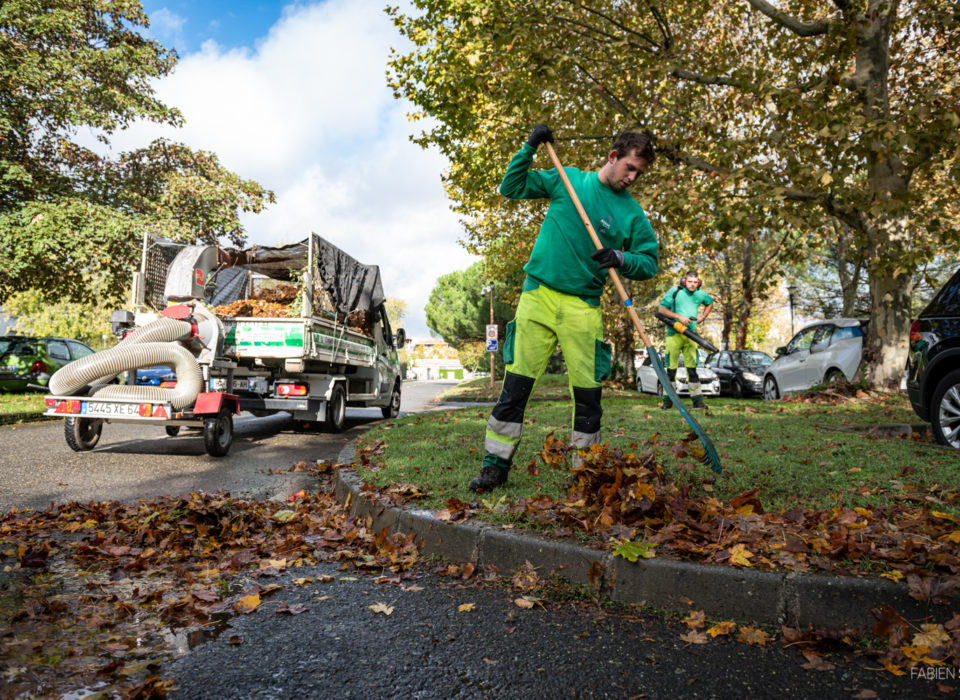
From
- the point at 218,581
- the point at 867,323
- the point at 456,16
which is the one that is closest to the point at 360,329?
the point at 456,16

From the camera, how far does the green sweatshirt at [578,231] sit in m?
3.93

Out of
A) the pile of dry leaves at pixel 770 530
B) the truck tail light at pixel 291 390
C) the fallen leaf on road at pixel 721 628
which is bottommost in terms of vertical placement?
the fallen leaf on road at pixel 721 628

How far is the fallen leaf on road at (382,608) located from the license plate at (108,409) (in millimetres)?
5080

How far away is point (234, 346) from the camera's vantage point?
835 cm

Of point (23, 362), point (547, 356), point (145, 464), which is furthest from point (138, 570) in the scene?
point (23, 362)

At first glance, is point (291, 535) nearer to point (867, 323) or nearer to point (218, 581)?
point (218, 581)

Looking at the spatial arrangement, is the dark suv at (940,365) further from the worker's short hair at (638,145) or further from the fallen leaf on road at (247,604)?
the fallen leaf on road at (247,604)

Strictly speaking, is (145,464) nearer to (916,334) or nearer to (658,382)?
(916,334)

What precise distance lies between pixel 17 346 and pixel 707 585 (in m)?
18.5

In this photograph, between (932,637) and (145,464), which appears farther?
(145,464)

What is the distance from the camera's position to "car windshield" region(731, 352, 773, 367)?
18.4 m

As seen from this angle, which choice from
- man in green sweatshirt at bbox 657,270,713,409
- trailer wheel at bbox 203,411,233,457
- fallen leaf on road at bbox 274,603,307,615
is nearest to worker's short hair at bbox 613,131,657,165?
fallen leaf on road at bbox 274,603,307,615

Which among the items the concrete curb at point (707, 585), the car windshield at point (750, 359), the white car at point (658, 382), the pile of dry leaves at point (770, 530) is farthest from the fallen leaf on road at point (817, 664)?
the car windshield at point (750, 359)

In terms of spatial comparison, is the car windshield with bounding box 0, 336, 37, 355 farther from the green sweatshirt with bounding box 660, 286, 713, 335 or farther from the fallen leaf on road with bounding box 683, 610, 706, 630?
the fallen leaf on road with bounding box 683, 610, 706, 630
